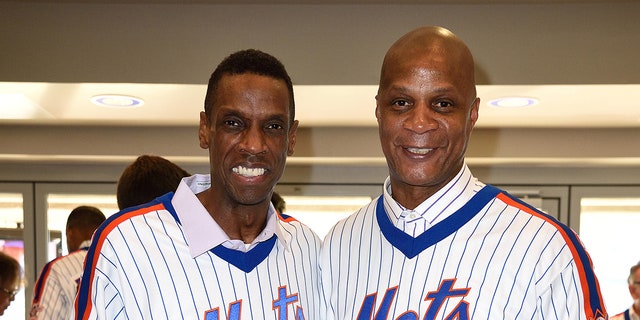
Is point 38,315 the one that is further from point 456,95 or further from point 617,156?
point 617,156

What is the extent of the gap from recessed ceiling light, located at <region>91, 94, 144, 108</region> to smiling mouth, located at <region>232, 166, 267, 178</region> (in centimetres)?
175

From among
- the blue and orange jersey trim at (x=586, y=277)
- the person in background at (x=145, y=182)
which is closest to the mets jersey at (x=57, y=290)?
the person in background at (x=145, y=182)

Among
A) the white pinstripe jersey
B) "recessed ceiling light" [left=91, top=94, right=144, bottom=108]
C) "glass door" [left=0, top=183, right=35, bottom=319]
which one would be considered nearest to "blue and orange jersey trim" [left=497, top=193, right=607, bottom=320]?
the white pinstripe jersey

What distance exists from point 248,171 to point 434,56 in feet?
1.54

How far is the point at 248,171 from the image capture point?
128cm

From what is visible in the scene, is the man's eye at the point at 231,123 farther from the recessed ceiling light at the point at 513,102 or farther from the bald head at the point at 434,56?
the recessed ceiling light at the point at 513,102

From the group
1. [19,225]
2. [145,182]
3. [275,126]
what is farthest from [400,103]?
[19,225]

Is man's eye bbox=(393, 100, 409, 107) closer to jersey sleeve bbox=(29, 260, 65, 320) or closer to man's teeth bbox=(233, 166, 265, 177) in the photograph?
man's teeth bbox=(233, 166, 265, 177)

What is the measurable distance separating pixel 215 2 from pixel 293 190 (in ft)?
7.50

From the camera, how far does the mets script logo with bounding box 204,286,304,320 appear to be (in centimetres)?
125

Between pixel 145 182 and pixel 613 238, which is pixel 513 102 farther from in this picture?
pixel 613 238

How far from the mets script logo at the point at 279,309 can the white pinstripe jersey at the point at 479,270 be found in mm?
114

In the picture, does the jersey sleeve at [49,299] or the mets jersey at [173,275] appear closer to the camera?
the mets jersey at [173,275]

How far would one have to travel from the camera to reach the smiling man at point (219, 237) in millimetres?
1232
